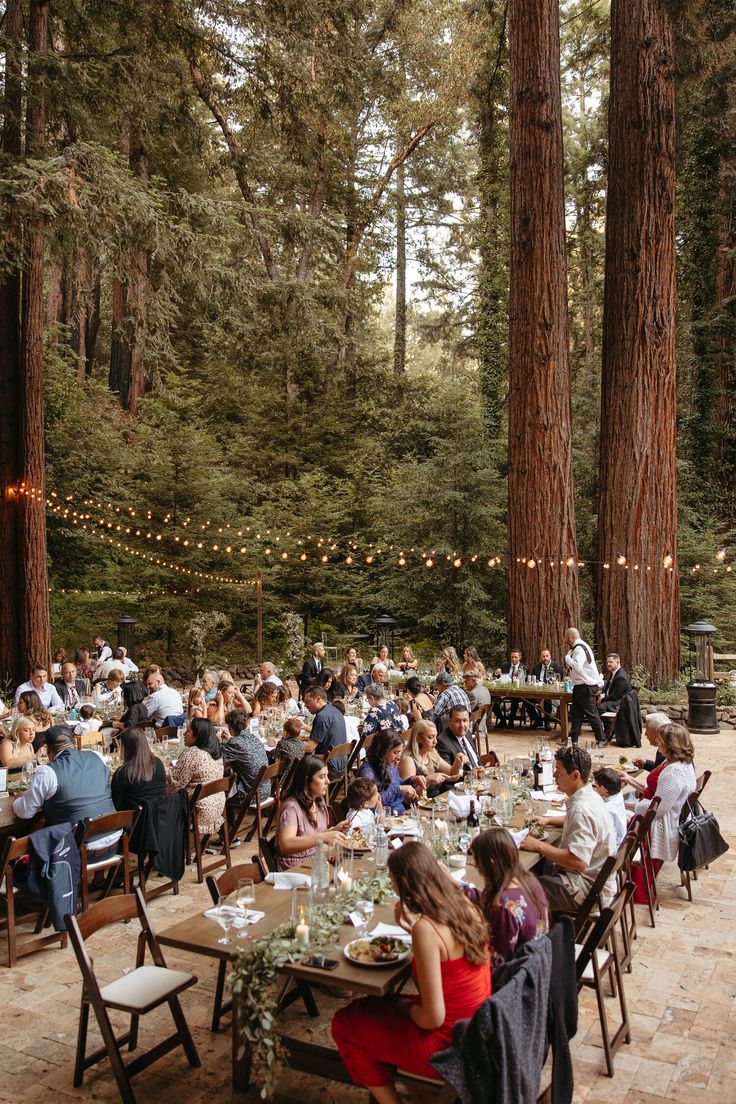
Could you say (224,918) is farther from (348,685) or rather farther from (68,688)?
(68,688)

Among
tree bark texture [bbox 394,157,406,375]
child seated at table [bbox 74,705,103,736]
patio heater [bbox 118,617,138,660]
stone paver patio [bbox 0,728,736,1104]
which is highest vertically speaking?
tree bark texture [bbox 394,157,406,375]

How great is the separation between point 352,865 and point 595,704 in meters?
7.45

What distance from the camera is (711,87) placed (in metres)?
17.9

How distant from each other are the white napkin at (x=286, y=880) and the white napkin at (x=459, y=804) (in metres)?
1.34

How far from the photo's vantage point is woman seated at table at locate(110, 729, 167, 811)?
5.97m

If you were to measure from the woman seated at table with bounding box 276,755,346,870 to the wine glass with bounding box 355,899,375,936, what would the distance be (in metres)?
0.83

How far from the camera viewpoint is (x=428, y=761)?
695cm

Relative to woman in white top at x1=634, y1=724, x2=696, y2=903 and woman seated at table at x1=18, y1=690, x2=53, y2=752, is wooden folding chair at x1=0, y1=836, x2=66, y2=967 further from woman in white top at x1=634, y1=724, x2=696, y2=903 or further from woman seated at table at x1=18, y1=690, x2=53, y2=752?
woman in white top at x1=634, y1=724, x2=696, y2=903

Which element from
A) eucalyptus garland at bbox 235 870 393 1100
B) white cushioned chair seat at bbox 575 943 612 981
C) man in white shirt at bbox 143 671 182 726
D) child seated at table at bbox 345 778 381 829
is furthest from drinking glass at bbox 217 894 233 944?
man in white shirt at bbox 143 671 182 726

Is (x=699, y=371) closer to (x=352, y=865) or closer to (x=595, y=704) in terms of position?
(x=595, y=704)

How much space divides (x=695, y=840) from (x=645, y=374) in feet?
32.3

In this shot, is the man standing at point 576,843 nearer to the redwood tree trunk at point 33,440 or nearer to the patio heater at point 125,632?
the redwood tree trunk at point 33,440

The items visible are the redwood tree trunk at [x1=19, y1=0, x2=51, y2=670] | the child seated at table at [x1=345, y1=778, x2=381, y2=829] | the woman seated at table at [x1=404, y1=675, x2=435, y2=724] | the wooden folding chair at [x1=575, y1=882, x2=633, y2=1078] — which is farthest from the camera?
the redwood tree trunk at [x1=19, y1=0, x2=51, y2=670]

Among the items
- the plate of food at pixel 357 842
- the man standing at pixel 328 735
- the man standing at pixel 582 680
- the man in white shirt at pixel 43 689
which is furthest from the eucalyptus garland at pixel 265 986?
the man standing at pixel 582 680
